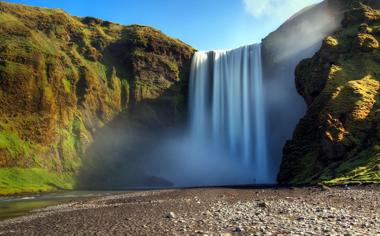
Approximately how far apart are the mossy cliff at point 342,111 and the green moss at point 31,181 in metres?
49.1

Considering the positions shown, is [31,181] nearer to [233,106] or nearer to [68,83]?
[68,83]

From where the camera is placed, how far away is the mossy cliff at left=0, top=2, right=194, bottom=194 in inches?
3597

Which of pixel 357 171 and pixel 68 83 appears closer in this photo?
pixel 357 171

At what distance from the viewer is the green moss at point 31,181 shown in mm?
76306

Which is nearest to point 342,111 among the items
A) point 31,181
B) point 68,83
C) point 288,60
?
point 288,60

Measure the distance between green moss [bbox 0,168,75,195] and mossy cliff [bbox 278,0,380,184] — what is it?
4912 centimetres

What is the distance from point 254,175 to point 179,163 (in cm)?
2698

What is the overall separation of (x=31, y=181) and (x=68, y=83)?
3507 centimetres

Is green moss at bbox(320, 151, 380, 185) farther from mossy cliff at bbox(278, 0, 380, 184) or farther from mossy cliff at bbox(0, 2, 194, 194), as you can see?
mossy cliff at bbox(0, 2, 194, 194)

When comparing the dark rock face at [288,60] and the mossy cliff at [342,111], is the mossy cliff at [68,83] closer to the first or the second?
the dark rock face at [288,60]

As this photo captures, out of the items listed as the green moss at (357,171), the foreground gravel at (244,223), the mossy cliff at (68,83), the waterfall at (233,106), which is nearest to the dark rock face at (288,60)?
the waterfall at (233,106)

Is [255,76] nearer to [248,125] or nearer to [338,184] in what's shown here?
[248,125]

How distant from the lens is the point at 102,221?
25703mm

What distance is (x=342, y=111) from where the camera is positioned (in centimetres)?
5891
